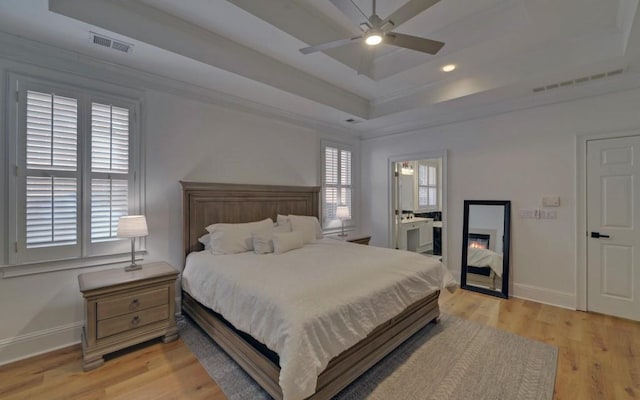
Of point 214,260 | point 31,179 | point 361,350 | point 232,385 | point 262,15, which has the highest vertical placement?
point 262,15

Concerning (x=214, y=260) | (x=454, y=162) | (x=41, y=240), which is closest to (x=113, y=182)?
(x=41, y=240)

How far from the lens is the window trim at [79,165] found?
2312mm

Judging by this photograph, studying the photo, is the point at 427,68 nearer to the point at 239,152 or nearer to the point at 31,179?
the point at 239,152

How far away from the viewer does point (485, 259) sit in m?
4.04

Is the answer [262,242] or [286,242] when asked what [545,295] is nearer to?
[286,242]

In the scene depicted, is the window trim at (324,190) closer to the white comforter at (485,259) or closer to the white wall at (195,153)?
the white wall at (195,153)

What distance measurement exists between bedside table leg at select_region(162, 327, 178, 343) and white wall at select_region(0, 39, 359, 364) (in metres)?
0.81

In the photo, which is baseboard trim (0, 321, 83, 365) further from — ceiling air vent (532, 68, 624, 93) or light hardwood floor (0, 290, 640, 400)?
ceiling air vent (532, 68, 624, 93)

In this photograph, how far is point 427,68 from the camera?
3398 millimetres

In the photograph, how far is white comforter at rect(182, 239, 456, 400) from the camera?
160 cm

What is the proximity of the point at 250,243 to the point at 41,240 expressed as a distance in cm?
186

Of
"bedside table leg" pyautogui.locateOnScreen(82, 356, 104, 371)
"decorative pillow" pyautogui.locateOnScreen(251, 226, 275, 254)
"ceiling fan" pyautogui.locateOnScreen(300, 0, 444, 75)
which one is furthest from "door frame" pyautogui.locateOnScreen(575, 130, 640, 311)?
"bedside table leg" pyautogui.locateOnScreen(82, 356, 104, 371)

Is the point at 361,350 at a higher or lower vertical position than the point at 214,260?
lower

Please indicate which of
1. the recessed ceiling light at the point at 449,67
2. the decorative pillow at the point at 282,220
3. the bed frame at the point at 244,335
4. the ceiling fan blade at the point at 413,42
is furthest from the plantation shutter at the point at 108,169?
the recessed ceiling light at the point at 449,67
